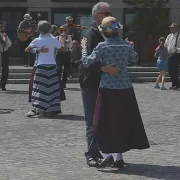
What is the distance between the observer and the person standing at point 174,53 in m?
18.4

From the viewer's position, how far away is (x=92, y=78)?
7.79m

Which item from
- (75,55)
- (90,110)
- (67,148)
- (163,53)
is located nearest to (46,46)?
(67,148)

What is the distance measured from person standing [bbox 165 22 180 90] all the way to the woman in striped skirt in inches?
269

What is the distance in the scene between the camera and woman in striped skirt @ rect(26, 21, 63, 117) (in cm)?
1211

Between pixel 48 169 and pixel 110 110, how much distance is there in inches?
40.7

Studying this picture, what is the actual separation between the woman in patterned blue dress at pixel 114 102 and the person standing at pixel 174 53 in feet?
36.1

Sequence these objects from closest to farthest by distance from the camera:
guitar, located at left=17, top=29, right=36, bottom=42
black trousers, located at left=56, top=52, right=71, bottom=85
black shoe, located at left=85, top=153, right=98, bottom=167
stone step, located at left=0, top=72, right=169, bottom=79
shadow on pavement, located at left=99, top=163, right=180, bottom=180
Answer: shadow on pavement, located at left=99, top=163, right=180, bottom=180 < black shoe, located at left=85, top=153, right=98, bottom=167 < black trousers, located at left=56, top=52, right=71, bottom=85 < guitar, located at left=17, top=29, right=36, bottom=42 < stone step, located at left=0, top=72, right=169, bottom=79

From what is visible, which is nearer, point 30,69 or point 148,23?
point 30,69

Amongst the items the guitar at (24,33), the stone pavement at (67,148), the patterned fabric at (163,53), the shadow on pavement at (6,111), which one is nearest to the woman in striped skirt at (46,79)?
the stone pavement at (67,148)

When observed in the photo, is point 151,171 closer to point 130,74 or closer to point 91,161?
point 91,161

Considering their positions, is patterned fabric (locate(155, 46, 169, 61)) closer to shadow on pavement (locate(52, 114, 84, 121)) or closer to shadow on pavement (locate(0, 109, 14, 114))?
shadow on pavement (locate(0, 109, 14, 114))

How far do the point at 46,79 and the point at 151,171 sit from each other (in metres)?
4.88

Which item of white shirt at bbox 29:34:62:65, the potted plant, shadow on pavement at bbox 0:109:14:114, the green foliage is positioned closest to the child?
the potted plant

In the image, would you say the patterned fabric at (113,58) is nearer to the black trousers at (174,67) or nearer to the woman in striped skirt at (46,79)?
the woman in striped skirt at (46,79)
